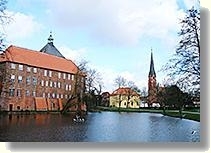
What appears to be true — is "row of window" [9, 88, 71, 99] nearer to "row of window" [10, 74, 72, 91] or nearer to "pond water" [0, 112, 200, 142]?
"row of window" [10, 74, 72, 91]

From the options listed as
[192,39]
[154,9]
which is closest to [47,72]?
[154,9]

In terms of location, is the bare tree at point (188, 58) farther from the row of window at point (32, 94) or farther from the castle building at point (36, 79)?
the row of window at point (32, 94)

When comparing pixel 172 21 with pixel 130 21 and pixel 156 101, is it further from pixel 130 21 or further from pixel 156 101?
pixel 156 101

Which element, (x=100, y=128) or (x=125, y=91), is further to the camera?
(x=125, y=91)

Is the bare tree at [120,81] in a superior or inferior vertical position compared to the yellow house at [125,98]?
superior

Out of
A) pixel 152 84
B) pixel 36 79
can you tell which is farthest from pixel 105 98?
pixel 36 79

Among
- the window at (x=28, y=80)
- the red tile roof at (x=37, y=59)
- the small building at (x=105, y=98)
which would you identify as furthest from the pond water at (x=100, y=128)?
the red tile roof at (x=37, y=59)

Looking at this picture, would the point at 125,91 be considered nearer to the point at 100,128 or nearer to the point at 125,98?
the point at 125,98
